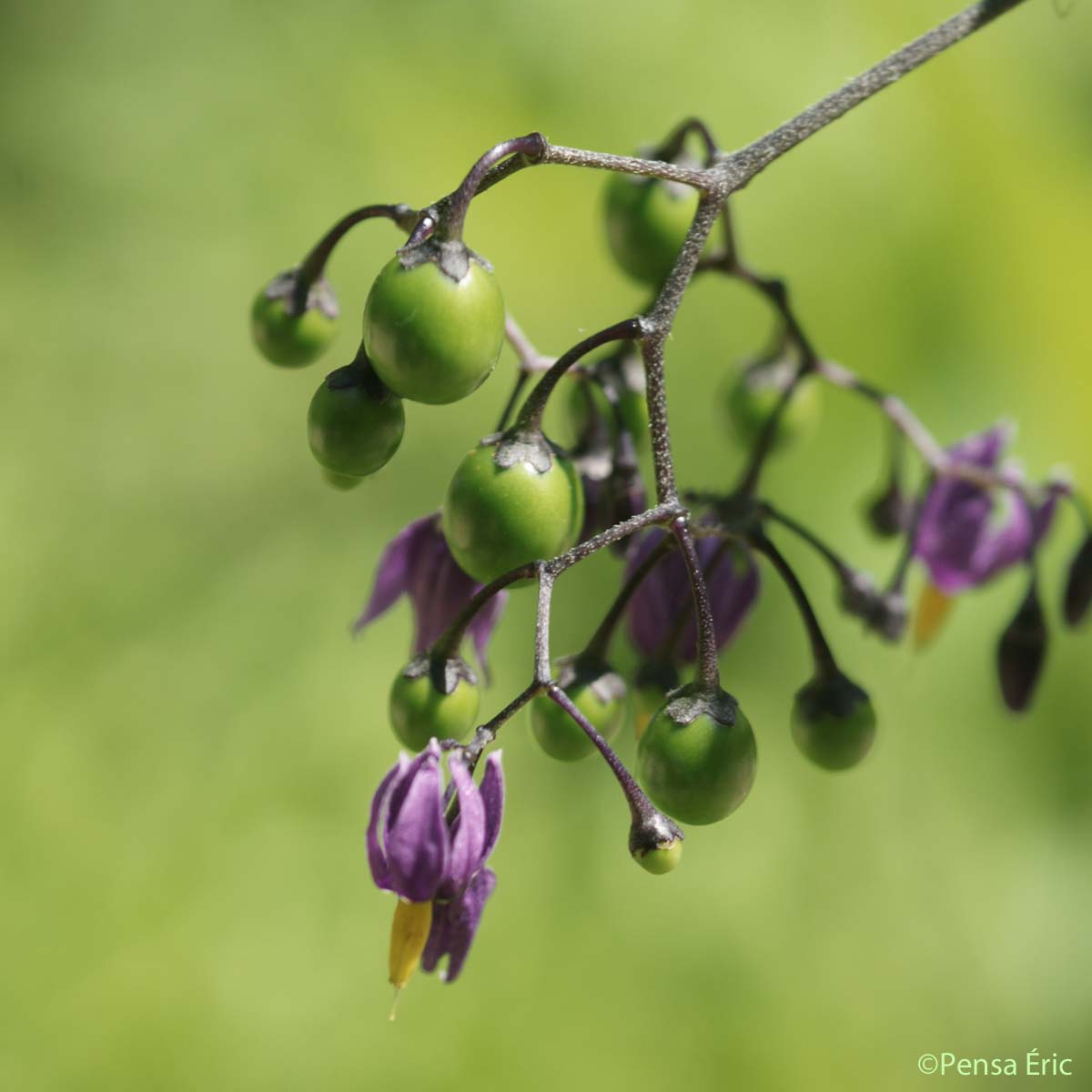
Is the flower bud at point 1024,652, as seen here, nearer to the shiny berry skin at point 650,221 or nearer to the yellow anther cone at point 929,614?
the yellow anther cone at point 929,614

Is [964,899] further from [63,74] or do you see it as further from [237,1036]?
[63,74]

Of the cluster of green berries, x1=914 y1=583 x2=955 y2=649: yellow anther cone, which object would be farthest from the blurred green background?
the cluster of green berries

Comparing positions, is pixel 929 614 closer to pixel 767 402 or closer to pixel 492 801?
pixel 767 402

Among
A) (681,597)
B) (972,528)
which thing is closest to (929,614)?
(972,528)

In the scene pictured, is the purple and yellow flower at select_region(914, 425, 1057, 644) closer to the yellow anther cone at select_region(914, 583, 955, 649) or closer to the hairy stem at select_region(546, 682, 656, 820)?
the yellow anther cone at select_region(914, 583, 955, 649)

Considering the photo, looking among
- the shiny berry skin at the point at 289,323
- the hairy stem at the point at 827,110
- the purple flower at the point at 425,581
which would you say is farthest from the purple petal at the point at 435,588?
the hairy stem at the point at 827,110
